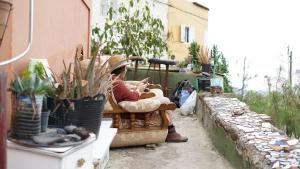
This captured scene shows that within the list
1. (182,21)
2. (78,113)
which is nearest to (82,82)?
(78,113)

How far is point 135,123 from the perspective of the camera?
172 inches

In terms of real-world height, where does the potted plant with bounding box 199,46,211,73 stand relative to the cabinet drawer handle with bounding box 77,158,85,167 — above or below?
above

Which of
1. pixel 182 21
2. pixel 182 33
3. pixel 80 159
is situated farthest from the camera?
pixel 182 33

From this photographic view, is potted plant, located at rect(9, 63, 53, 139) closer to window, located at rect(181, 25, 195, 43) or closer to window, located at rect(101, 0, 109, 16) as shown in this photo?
window, located at rect(101, 0, 109, 16)

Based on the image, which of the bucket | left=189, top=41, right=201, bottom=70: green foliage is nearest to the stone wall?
the bucket

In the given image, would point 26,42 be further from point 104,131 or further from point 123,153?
point 123,153

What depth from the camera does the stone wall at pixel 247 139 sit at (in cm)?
295

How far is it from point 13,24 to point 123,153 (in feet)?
7.35

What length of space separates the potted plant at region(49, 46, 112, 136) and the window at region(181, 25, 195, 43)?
17136 millimetres

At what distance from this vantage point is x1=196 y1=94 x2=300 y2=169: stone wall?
116 inches

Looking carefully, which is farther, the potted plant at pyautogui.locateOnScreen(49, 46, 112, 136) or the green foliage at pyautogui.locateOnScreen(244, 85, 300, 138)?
the green foliage at pyautogui.locateOnScreen(244, 85, 300, 138)

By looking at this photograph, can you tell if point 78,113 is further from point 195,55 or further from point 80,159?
point 195,55

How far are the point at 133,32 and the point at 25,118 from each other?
24.6 ft

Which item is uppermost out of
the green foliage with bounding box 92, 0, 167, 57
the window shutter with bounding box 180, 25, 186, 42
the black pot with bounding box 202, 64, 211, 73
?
the window shutter with bounding box 180, 25, 186, 42
